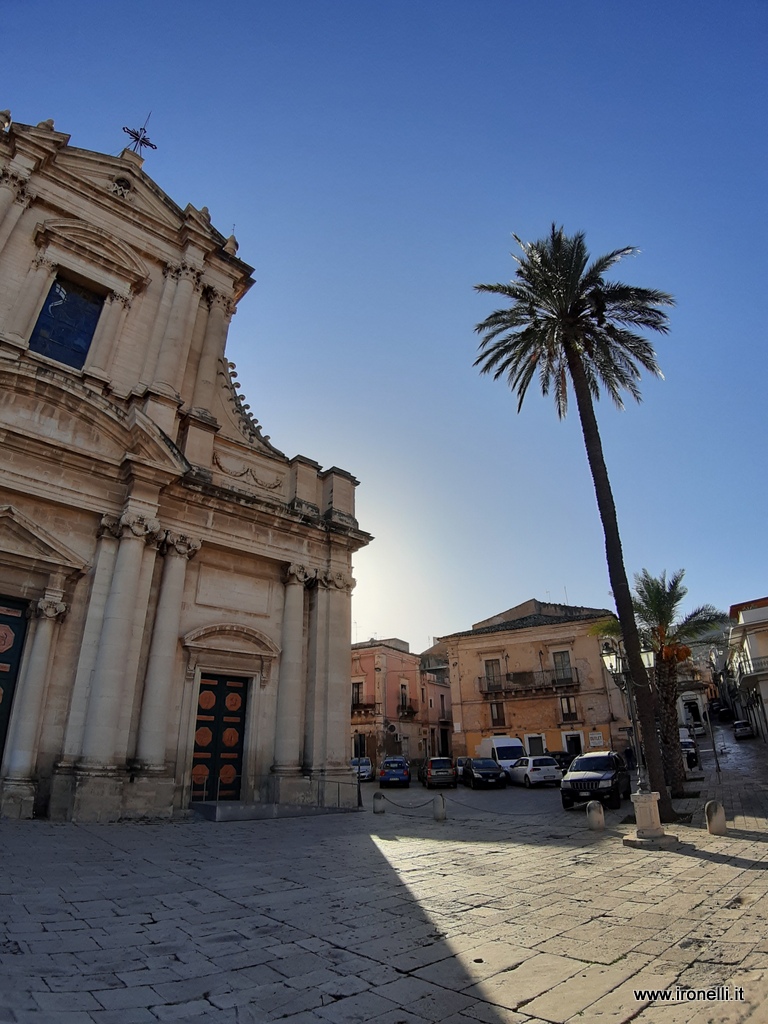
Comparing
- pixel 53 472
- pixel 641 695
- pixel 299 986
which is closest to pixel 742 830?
pixel 641 695

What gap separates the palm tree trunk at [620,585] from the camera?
498 inches

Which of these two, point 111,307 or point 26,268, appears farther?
point 111,307

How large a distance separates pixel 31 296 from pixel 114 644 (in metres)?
9.50

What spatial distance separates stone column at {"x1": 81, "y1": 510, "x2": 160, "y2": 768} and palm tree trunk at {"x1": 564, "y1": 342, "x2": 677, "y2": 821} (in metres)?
11.2

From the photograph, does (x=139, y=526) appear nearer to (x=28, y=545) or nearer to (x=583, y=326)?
(x=28, y=545)

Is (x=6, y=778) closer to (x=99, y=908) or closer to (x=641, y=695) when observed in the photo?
(x=99, y=908)

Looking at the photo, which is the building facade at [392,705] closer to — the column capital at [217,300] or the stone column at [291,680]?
the stone column at [291,680]

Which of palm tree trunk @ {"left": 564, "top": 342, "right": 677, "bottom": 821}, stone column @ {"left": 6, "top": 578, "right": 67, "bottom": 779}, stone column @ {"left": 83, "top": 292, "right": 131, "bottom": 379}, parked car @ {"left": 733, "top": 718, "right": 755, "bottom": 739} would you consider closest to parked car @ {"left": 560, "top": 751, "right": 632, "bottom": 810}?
palm tree trunk @ {"left": 564, "top": 342, "right": 677, "bottom": 821}

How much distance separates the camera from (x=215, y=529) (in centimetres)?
1537

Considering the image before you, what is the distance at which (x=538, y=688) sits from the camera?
36750 mm

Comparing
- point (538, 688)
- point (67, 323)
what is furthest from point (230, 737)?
point (538, 688)

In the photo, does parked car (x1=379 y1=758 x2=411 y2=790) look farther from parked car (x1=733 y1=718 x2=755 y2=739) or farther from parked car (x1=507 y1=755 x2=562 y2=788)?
parked car (x1=733 y1=718 x2=755 y2=739)

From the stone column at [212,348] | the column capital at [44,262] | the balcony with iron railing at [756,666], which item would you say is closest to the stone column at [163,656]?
the stone column at [212,348]

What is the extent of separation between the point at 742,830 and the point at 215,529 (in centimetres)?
1327
